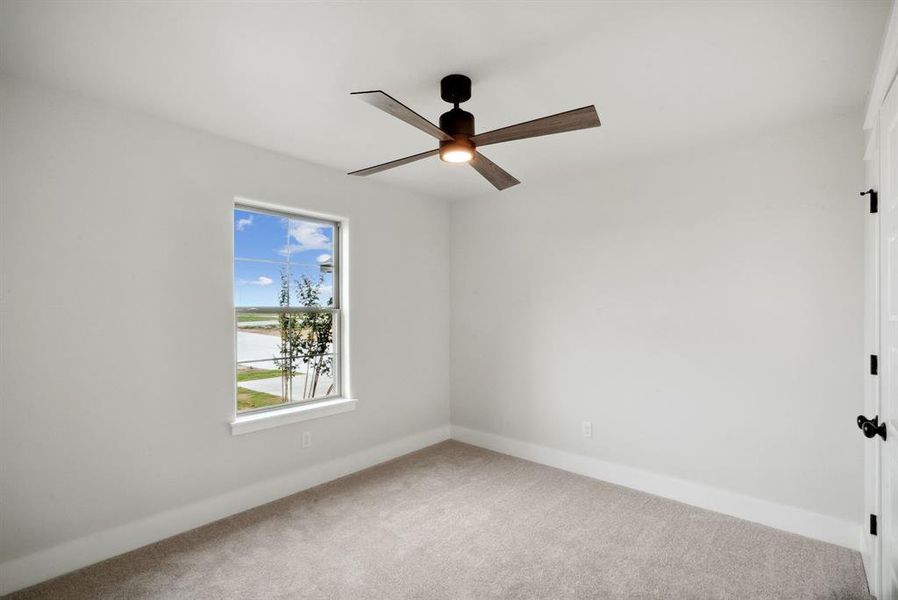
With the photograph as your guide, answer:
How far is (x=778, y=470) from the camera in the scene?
9.45 ft

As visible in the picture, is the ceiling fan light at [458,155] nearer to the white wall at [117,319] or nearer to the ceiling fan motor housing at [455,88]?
the ceiling fan motor housing at [455,88]

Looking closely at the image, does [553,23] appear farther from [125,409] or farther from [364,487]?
[364,487]

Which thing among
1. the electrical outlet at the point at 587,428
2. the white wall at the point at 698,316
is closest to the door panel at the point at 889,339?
the white wall at the point at 698,316

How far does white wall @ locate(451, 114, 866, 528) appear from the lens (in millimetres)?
2709

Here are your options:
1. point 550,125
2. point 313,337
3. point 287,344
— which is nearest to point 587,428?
point 313,337

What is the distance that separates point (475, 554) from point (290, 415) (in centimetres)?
164

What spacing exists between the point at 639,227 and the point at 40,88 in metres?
3.80

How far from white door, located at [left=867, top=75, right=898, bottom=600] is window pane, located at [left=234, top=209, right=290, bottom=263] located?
136 inches

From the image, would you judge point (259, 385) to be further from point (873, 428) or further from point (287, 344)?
point (873, 428)

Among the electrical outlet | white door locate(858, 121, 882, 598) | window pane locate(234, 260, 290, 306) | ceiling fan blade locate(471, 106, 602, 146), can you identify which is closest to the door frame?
white door locate(858, 121, 882, 598)

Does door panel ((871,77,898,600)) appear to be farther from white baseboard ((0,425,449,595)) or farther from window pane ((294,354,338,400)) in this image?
window pane ((294,354,338,400))

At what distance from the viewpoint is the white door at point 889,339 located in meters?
1.69

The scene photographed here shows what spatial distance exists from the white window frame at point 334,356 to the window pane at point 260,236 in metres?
0.05

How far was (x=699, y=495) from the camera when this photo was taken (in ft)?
10.4
